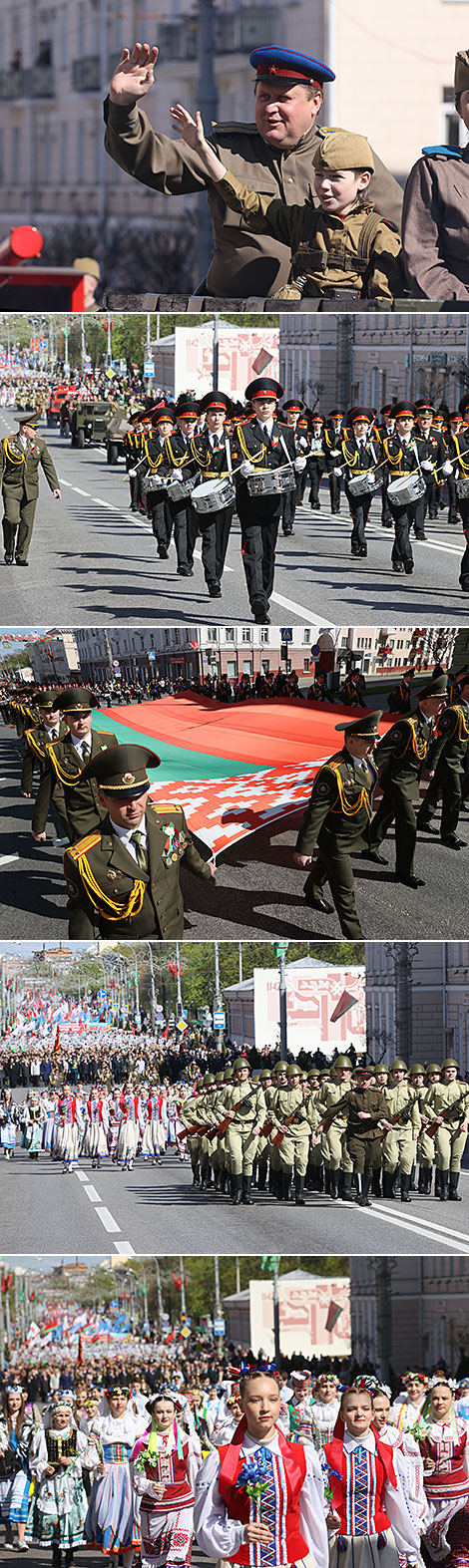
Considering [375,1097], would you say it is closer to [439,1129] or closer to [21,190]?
[439,1129]

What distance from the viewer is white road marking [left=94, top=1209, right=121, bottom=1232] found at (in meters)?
10.5

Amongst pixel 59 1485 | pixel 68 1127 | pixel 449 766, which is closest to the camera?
pixel 59 1485

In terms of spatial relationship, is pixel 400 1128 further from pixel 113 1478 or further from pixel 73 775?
pixel 73 775

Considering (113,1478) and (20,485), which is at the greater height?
(20,485)

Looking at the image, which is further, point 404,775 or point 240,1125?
point 240,1125

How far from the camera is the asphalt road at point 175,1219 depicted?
10.4 m

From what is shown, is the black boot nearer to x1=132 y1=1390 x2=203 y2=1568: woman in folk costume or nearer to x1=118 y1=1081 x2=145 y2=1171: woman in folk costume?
x1=118 y1=1081 x2=145 y2=1171: woman in folk costume

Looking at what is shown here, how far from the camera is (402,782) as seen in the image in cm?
1021

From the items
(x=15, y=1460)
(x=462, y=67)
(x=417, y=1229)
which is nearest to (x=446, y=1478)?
(x=417, y=1229)

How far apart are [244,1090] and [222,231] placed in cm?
465

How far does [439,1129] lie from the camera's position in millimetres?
10703

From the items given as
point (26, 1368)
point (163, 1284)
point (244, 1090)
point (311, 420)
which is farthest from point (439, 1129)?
point (311, 420)

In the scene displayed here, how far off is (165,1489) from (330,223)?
237 inches

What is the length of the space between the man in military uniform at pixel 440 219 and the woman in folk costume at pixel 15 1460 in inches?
253
